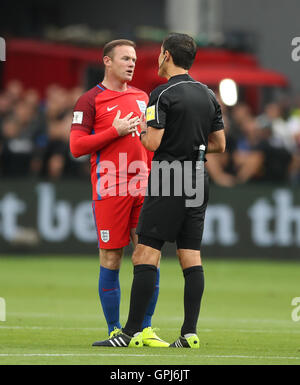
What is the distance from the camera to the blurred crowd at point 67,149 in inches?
760

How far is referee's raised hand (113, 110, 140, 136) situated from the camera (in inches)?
368

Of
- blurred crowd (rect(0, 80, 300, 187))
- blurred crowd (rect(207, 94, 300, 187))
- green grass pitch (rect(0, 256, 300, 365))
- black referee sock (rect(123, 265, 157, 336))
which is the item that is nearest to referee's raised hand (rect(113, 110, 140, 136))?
black referee sock (rect(123, 265, 157, 336))

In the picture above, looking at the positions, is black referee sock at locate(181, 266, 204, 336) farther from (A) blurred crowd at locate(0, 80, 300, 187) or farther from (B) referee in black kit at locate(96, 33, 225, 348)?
(A) blurred crowd at locate(0, 80, 300, 187)

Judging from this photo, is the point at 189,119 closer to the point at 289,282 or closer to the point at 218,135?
the point at 218,135

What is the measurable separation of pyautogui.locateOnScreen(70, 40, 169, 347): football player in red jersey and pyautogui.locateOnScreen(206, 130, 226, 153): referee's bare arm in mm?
627

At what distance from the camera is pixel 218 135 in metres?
9.23

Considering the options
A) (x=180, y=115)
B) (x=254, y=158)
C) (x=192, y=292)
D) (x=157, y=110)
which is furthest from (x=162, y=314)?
(x=254, y=158)

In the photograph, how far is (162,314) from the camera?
12.5 m

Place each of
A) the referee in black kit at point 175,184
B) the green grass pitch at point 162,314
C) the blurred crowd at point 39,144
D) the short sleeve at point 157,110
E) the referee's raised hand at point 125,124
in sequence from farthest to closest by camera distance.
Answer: the blurred crowd at point 39,144 → the referee's raised hand at point 125,124 → the referee in black kit at point 175,184 → the short sleeve at point 157,110 → the green grass pitch at point 162,314

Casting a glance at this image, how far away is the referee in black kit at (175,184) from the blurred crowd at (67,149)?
399 inches

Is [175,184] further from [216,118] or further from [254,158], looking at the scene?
[254,158]

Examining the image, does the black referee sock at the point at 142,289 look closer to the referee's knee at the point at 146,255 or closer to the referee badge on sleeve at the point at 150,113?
the referee's knee at the point at 146,255

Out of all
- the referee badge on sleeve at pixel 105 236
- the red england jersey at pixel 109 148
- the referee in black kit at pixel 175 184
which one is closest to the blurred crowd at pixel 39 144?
the red england jersey at pixel 109 148
